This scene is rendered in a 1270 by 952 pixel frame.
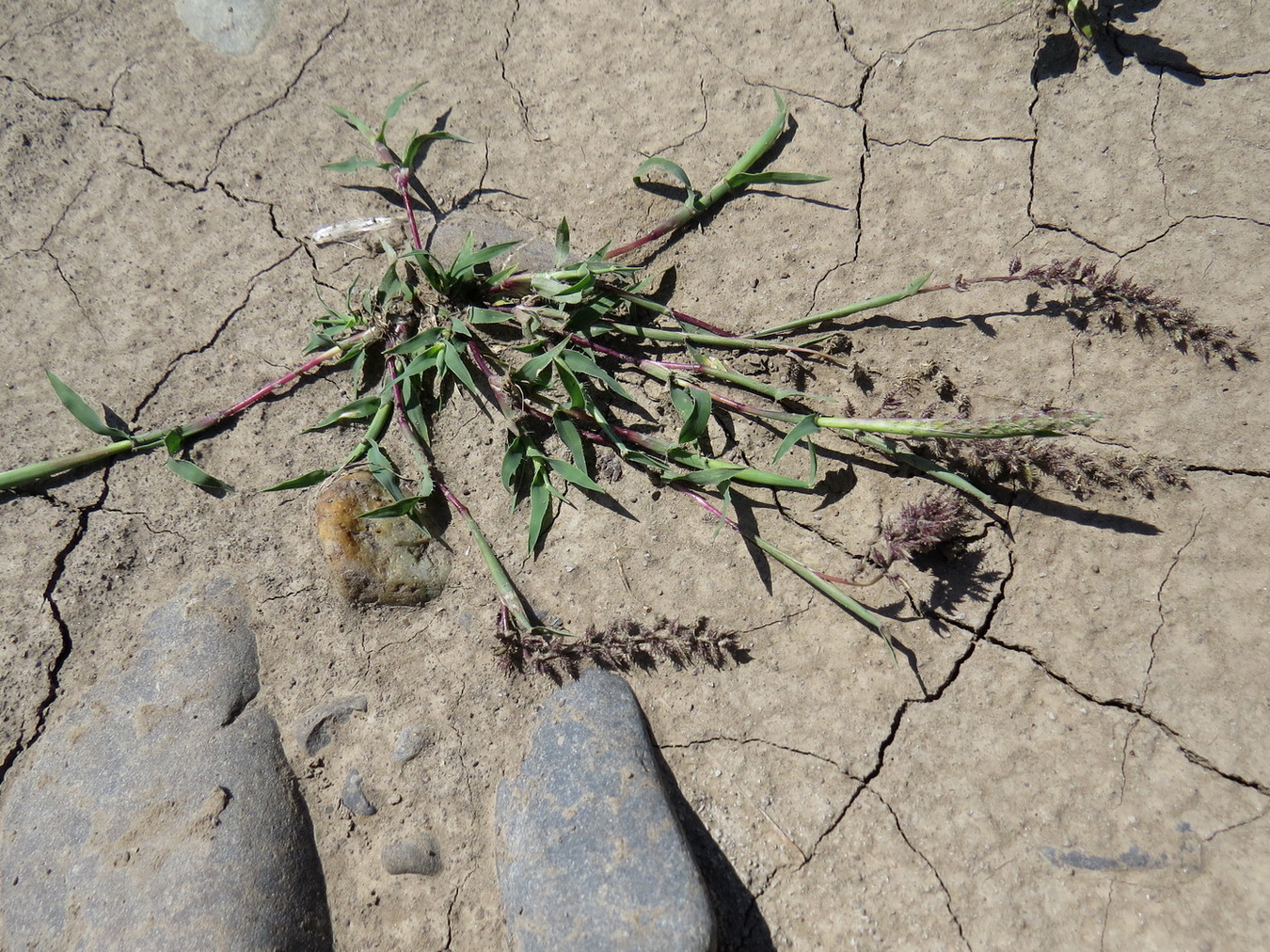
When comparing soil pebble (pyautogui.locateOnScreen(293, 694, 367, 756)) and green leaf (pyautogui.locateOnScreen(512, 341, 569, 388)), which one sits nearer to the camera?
soil pebble (pyautogui.locateOnScreen(293, 694, 367, 756))

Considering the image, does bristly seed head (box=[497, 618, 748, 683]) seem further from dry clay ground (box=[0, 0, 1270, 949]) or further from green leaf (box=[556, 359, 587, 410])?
green leaf (box=[556, 359, 587, 410])

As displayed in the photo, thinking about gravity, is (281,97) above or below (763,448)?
above

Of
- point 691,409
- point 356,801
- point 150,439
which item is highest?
point 150,439

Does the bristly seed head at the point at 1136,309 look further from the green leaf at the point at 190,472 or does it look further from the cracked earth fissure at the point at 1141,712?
the green leaf at the point at 190,472

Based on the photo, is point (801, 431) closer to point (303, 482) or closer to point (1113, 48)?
point (303, 482)

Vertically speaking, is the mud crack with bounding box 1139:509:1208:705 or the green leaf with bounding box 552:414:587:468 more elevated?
the green leaf with bounding box 552:414:587:468

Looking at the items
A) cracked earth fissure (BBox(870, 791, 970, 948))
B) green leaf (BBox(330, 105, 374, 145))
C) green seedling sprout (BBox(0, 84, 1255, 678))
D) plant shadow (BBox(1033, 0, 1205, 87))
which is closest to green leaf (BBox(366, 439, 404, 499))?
green seedling sprout (BBox(0, 84, 1255, 678))

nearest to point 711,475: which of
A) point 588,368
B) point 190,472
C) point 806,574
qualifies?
point 806,574
